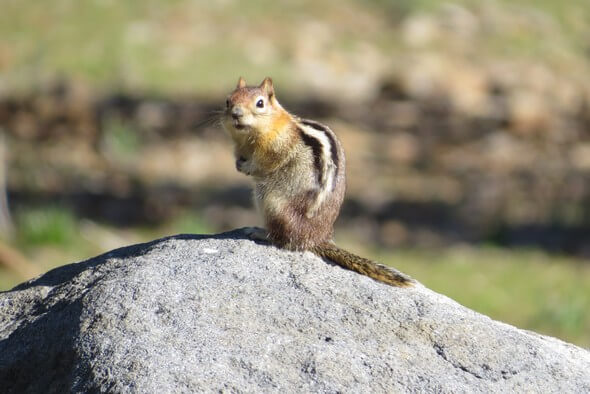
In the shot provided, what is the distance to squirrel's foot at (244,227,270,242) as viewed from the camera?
4.39m

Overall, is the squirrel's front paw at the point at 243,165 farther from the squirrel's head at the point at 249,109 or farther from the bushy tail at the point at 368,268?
the bushy tail at the point at 368,268

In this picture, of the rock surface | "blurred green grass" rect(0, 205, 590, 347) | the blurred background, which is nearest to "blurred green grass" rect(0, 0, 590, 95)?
the blurred background

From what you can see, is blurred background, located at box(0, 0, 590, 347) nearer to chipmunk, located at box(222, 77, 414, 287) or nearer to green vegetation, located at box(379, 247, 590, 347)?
green vegetation, located at box(379, 247, 590, 347)

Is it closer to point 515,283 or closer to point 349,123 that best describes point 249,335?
point 515,283

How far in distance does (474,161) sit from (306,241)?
30.9ft

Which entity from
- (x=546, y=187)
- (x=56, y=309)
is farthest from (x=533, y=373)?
(x=546, y=187)

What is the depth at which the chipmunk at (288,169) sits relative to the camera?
438 centimetres

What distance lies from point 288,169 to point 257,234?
0.37 metres

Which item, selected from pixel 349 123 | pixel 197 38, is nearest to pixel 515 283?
pixel 349 123

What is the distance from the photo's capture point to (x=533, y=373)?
3656mm

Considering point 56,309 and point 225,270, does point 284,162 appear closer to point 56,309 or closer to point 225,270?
point 225,270

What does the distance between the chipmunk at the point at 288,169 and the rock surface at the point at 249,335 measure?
0.24 m

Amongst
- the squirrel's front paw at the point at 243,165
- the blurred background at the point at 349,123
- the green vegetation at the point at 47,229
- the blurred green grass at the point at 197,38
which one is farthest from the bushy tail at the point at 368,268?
the blurred green grass at the point at 197,38

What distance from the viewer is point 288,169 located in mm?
4582
